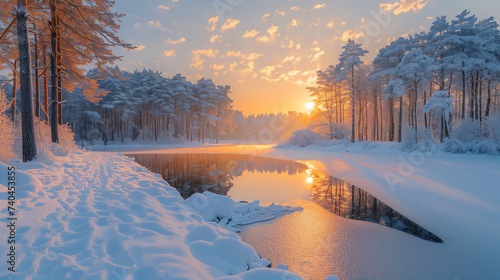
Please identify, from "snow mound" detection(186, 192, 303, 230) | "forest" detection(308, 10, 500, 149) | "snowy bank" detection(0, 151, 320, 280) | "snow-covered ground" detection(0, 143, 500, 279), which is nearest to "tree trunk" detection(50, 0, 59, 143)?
"snow-covered ground" detection(0, 143, 500, 279)

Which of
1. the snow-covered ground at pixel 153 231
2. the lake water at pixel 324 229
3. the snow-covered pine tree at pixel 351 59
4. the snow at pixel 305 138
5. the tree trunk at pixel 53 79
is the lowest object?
the lake water at pixel 324 229

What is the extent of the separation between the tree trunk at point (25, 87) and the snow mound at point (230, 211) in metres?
5.02

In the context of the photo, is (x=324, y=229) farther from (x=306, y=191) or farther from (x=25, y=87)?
(x=25, y=87)

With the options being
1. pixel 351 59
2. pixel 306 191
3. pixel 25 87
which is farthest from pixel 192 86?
pixel 306 191

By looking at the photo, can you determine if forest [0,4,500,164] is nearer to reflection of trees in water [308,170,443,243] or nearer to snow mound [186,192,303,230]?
snow mound [186,192,303,230]

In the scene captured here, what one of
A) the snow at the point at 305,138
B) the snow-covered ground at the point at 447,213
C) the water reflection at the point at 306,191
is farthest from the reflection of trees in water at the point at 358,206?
the snow at the point at 305,138

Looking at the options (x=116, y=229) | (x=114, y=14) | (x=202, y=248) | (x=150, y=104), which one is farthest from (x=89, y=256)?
(x=150, y=104)

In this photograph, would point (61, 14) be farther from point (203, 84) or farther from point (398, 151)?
point (203, 84)

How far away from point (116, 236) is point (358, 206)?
6001 millimetres

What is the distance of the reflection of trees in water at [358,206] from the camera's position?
4.79 meters

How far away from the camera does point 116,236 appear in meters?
2.95

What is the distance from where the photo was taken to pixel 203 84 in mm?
40062

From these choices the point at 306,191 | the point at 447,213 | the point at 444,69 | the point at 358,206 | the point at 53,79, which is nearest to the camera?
the point at 447,213

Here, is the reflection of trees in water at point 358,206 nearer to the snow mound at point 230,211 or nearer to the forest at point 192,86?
the snow mound at point 230,211
